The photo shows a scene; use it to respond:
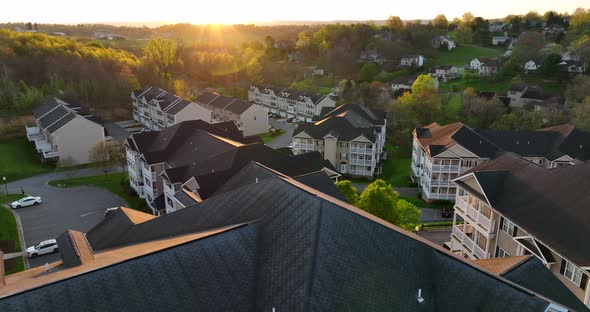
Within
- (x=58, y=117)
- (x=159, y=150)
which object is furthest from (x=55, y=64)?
(x=159, y=150)

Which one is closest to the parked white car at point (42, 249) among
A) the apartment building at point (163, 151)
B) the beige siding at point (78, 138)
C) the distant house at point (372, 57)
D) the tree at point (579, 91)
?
the apartment building at point (163, 151)

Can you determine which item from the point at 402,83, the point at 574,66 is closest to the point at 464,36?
the point at 574,66

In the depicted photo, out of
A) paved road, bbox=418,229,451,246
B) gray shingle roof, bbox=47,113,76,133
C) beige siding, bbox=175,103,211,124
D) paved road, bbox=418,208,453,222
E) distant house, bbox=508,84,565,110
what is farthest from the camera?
distant house, bbox=508,84,565,110

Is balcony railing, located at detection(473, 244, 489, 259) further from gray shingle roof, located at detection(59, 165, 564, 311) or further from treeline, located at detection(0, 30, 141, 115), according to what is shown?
treeline, located at detection(0, 30, 141, 115)

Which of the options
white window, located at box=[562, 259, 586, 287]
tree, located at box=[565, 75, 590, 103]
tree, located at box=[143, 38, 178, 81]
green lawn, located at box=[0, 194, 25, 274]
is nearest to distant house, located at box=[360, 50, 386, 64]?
tree, located at box=[565, 75, 590, 103]

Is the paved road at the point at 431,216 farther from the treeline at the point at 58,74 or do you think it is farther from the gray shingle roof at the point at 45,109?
the treeline at the point at 58,74

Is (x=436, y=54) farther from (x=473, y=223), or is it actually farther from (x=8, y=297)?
(x=8, y=297)

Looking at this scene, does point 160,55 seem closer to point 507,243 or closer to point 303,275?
point 507,243
